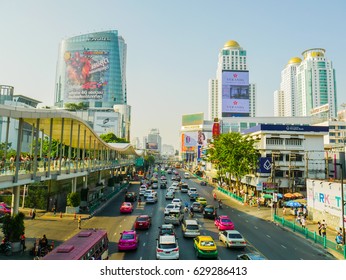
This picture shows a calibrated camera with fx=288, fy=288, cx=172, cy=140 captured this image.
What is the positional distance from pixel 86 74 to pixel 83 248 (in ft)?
578

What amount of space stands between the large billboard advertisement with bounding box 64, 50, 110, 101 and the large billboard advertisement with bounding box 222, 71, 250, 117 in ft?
246

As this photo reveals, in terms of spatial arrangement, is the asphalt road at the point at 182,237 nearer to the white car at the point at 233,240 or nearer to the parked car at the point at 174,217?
the white car at the point at 233,240

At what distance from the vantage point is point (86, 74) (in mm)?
178375

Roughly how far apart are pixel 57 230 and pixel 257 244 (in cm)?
1937

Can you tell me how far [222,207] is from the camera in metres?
45.8

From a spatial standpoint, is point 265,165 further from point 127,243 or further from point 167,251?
point 167,251

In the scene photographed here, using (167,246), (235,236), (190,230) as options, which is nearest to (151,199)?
(190,230)

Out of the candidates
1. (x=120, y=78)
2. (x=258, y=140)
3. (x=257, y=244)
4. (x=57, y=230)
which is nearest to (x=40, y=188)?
(x=57, y=230)

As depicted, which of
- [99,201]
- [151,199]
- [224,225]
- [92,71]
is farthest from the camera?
[92,71]

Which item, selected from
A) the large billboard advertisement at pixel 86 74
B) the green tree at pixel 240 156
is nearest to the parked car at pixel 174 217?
the green tree at pixel 240 156

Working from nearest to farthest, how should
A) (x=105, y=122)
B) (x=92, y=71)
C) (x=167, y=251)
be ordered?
(x=167, y=251) < (x=105, y=122) < (x=92, y=71)

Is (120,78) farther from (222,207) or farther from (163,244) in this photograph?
(163,244)

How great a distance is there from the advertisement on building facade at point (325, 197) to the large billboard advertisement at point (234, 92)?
140 metres

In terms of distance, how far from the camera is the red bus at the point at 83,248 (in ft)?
47.4
